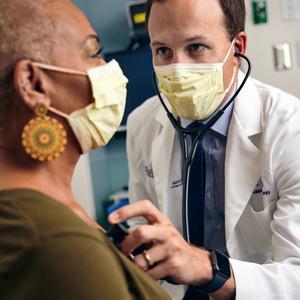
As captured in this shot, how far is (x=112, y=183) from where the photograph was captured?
3311mm

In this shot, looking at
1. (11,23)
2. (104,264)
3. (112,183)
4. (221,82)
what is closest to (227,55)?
(221,82)

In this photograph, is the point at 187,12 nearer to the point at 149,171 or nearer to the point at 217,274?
the point at 149,171

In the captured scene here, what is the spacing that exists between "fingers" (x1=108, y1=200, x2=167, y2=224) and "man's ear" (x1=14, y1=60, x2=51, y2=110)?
0.24m

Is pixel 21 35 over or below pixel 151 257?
over

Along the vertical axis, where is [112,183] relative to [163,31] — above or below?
below

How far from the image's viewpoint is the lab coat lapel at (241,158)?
130 cm

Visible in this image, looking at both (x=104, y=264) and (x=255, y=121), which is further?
(x=255, y=121)

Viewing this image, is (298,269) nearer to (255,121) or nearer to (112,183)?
(255,121)

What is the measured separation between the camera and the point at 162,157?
1.49 metres

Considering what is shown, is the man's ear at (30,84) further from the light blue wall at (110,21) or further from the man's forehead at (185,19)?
the light blue wall at (110,21)

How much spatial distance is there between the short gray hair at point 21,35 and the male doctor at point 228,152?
590mm

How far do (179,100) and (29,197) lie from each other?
764 mm

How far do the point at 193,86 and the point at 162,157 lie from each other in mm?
292

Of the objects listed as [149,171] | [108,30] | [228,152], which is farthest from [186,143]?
[108,30]
